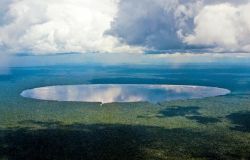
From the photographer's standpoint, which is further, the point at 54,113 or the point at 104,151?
the point at 54,113

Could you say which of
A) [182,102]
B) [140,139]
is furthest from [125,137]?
[182,102]

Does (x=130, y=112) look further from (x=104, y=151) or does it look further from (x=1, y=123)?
(x=104, y=151)

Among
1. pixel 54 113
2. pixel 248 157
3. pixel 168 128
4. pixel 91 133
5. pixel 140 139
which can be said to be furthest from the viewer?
pixel 54 113

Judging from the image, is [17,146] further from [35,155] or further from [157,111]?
[157,111]

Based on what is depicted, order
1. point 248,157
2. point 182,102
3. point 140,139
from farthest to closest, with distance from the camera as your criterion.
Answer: point 182,102 → point 140,139 → point 248,157

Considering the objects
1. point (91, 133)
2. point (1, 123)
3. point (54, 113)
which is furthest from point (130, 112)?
point (1, 123)

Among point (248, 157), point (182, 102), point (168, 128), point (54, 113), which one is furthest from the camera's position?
point (182, 102)

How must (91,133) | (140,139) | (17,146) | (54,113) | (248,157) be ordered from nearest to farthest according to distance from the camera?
(248,157) → (17,146) → (140,139) → (91,133) → (54,113)

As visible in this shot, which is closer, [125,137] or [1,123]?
[125,137]

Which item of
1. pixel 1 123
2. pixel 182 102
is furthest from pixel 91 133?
pixel 182 102
